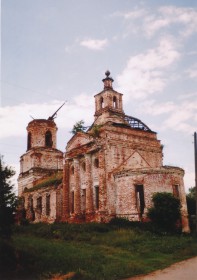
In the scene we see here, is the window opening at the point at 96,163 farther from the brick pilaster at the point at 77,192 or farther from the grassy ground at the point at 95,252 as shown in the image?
the grassy ground at the point at 95,252

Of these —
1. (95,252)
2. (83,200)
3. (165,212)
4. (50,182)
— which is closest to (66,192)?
(83,200)

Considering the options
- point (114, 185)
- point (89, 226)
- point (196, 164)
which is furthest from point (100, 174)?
point (196, 164)

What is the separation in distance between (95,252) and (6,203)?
557cm

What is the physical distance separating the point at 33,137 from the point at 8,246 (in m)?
29.5

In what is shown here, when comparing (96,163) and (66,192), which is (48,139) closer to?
(66,192)

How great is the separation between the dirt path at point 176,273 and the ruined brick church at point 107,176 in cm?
1017

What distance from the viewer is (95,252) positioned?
15.7 m

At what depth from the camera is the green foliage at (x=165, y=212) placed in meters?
23.1

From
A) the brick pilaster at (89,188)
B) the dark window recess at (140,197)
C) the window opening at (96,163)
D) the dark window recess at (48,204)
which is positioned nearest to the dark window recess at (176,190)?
the dark window recess at (140,197)

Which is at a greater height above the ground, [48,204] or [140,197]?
[140,197]

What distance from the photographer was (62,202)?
105ft

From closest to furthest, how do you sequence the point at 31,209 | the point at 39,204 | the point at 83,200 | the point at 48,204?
the point at 83,200
the point at 48,204
the point at 39,204
the point at 31,209

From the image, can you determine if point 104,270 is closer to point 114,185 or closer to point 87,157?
point 114,185

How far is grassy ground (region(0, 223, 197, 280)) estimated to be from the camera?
11.8 meters
